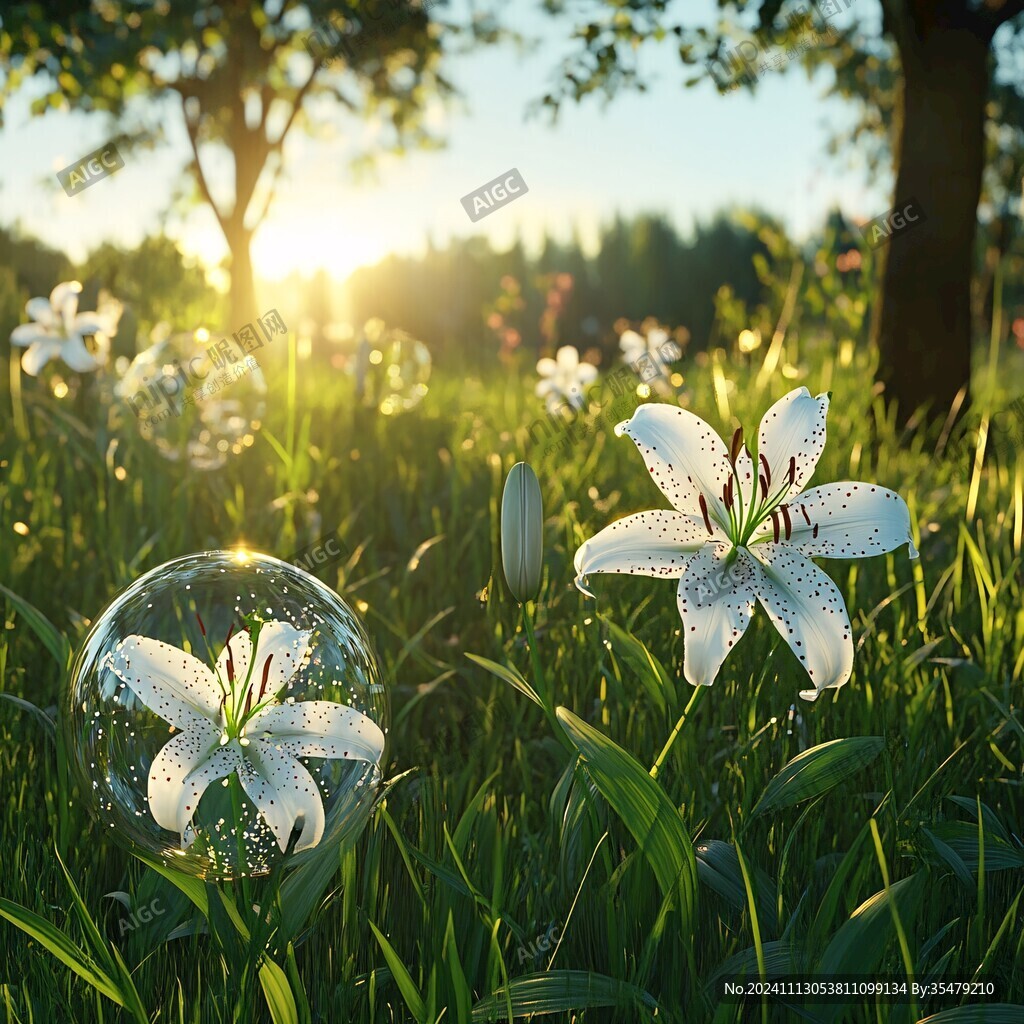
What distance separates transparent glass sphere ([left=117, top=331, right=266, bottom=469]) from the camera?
15.2 ft

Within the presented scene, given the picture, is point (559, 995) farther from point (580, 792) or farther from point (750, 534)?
point (750, 534)

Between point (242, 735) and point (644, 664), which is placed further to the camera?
point (644, 664)

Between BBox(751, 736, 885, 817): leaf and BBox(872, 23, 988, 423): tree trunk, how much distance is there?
14.7 feet

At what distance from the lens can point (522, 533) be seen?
175cm

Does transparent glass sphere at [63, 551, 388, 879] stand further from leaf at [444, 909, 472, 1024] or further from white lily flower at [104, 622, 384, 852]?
leaf at [444, 909, 472, 1024]

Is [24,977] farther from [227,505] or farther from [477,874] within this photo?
[227,505]

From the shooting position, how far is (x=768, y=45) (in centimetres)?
548

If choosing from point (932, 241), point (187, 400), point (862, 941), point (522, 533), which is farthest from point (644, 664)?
point (932, 241)

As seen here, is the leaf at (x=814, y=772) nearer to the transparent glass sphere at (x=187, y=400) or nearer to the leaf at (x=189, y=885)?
the leaf at (x=189, y=885)

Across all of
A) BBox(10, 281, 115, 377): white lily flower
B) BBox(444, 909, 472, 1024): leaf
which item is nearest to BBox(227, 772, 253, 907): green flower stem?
BBox(444, 909, 472, 1024): leaf

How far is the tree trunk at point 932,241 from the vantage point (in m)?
5.87

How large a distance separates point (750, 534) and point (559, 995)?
0.76 meters

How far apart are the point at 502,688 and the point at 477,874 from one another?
37.6 inches

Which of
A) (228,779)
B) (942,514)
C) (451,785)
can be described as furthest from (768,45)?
(228,779)
